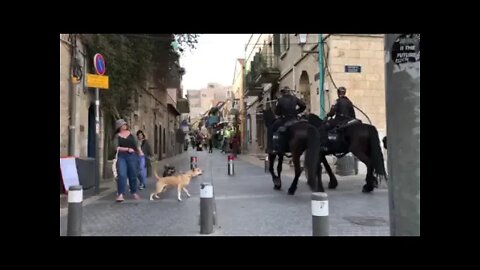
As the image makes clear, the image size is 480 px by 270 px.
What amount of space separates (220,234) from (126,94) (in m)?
9.91

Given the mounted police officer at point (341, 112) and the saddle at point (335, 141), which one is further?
the mounted police officer at point (341, 112)

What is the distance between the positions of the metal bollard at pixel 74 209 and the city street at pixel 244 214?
0.68 meters

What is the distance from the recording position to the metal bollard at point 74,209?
5380mm

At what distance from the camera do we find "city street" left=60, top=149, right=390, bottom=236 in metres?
6.22

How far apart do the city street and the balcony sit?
14652mm

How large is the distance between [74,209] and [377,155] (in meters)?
6.16

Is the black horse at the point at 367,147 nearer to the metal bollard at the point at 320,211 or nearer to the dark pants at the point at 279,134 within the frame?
the dark pants at the point at 279,134

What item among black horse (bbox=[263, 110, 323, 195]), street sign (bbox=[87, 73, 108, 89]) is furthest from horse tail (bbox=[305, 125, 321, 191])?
street sign (bbox=[87, 73, 108, 89])

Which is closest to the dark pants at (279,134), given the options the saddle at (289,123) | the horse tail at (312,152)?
the saddle at (289,123)

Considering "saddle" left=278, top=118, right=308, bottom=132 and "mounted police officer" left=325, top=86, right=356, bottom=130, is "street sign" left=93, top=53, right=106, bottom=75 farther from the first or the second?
"mounted police officer" left=325, top=86, right=356, bottom=130

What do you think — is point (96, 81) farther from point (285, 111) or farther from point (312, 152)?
point (312, 152)

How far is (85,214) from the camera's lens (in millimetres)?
7820

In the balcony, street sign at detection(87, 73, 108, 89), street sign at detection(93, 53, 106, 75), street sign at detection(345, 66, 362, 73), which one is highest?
the balcony
